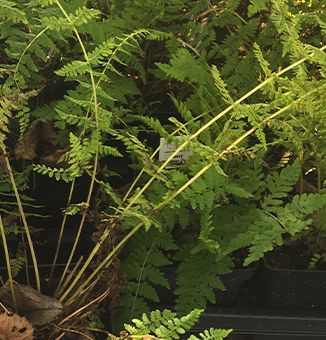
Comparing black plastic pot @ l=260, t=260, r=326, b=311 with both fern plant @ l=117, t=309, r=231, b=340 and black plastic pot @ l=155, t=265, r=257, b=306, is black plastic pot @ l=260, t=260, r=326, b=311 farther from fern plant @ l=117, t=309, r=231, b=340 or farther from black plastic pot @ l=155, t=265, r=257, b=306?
fern plant @ l=117, t=309, r=231, b=340

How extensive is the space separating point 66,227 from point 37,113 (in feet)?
1.19

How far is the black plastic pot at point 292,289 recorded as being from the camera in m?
0.92

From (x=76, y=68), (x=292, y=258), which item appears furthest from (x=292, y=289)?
(x=76, y=68)

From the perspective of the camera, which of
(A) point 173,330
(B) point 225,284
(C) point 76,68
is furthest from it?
(B) point 225,284

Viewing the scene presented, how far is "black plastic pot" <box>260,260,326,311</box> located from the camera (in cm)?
92

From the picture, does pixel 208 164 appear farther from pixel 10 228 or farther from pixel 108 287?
pixel 10 228

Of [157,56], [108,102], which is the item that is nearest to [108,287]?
[108,102]

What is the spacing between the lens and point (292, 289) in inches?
36.7

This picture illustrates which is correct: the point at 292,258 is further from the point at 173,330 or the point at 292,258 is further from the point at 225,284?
the point at 173,330

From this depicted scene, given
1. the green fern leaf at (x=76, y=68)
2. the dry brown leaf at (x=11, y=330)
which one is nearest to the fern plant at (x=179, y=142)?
the green fern leaf at (x=76, y=68)

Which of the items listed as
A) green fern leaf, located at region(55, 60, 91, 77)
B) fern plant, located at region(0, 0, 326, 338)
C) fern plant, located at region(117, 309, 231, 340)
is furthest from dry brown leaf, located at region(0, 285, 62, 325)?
green fern leaf, located at region(55, 60, 91, 77)

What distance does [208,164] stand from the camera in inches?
28.8

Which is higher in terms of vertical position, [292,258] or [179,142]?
[179,142]

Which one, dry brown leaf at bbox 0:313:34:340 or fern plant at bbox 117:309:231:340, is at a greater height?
fern plant at bbox 117:309:231:340
